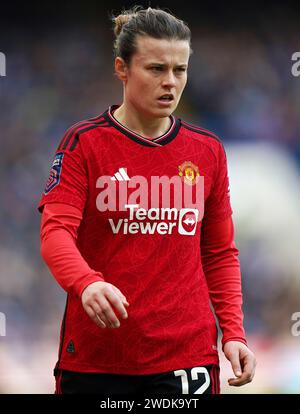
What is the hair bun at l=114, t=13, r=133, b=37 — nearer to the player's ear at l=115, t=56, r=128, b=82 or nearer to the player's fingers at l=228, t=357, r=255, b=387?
the player's ear at l=115, t=56, r=128, b=82

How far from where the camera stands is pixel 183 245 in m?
2.77

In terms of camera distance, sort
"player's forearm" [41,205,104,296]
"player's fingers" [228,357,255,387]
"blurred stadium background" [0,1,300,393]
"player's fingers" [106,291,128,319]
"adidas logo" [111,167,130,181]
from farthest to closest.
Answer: "blurred stadium background" [0,1,300,393], "adidas logo" [111,167,130,181], "player's fingers" [228,357,255,387], "player's forearm" [41,205,104,296], "player's fingers" [106,291,128,319]

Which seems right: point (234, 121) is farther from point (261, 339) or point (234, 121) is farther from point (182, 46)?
point (182, 46)

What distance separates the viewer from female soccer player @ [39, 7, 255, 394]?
270 cm

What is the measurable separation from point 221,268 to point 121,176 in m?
0.48

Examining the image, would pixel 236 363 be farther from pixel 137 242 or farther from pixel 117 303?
pixel 117 303

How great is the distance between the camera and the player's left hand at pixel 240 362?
105 inches

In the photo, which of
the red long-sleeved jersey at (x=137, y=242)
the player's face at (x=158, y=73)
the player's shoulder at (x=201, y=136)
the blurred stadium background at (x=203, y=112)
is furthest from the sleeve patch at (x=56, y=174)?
the blurred stadium background at (x=203, y=112)

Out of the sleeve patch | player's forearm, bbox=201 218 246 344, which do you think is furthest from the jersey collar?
player's forearm, bbox=201 218 246 344

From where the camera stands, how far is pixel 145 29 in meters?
2.79

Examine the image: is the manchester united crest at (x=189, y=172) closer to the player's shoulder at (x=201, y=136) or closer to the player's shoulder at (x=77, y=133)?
the player's shoulder at (x=201, y=136)

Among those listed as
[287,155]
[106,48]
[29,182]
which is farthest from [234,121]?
[29,182]

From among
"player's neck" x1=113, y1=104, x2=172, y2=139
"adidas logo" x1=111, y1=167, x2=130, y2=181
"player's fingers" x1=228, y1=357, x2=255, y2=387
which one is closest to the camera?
"player's fingers" x1=228, y1=357, x2=255, y2=387

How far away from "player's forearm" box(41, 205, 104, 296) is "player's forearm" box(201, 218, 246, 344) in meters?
0.54
